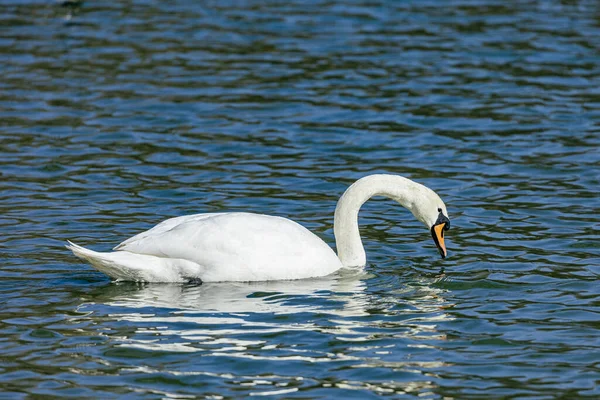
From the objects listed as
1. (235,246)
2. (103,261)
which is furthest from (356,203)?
(103,261)

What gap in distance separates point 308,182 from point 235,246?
3.81m

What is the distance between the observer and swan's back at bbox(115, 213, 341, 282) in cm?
1001

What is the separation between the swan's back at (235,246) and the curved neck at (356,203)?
50 cm

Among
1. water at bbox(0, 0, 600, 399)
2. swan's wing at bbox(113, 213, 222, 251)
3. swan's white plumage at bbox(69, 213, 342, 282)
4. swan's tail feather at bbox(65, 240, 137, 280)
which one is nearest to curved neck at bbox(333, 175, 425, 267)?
water at bbox(0, 0, 600, 399)

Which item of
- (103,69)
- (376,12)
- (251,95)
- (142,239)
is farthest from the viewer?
(376,12)

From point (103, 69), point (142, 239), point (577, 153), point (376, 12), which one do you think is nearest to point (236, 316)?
point (142, 239)

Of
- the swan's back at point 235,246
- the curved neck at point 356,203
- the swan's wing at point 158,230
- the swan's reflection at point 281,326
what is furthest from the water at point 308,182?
the swan's wing at point 158,230

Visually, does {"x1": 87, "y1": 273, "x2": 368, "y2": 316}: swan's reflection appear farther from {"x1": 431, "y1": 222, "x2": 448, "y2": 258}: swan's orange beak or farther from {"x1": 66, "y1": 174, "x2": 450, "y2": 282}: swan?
{"x1": 431, "y1": 222, "x2": 448, "y2": 258}: swan's orange beak

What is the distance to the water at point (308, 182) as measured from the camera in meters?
8.36

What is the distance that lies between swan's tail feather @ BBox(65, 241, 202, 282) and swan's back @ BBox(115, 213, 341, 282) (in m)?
0.05

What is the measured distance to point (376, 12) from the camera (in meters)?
23.4

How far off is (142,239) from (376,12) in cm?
1415

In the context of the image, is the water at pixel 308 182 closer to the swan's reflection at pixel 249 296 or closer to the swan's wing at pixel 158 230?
the swan's reflection at pixel 249 296

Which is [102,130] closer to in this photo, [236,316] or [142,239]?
[142,239]
